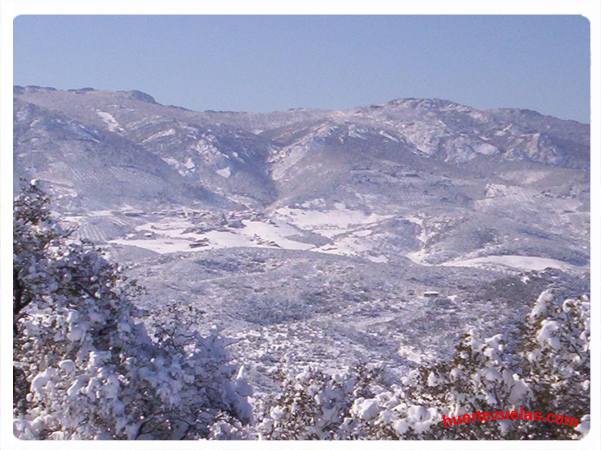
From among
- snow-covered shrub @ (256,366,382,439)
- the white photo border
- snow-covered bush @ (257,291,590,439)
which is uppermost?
the white photo border

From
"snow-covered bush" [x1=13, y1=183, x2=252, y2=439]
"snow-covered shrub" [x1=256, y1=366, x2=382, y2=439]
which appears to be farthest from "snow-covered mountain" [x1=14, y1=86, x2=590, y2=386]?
"snow-covered bush" [x1=13, y1=183, x2=252, y2=439]

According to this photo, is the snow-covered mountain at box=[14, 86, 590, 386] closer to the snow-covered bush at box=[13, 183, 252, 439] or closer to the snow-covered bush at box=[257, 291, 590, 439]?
the snow-covered bush at box=[257, 291, 590, 439]

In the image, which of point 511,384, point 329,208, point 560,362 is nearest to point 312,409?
point 511,384

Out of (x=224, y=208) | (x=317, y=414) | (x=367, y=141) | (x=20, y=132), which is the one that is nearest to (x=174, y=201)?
(x=224, y=208)
